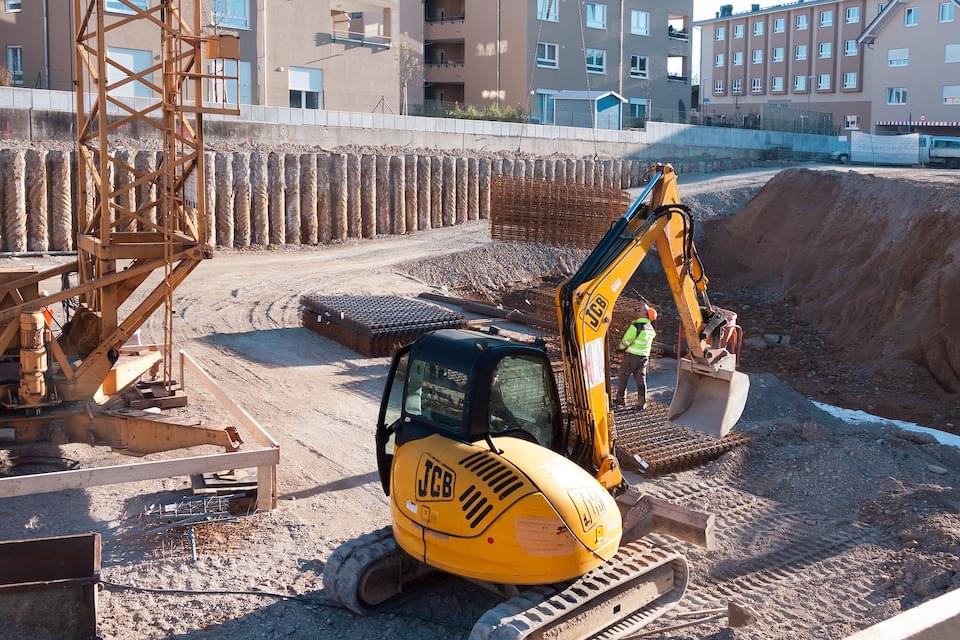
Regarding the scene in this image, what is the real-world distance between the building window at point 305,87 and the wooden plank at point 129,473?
103ft

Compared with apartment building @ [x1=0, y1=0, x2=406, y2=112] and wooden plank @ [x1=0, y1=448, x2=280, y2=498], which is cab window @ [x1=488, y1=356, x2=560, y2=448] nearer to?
wooden plank @ [x1=0, y1=448, x2=280, y2=498]

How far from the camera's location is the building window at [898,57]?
6066 cm

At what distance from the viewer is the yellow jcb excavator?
704 centimetres

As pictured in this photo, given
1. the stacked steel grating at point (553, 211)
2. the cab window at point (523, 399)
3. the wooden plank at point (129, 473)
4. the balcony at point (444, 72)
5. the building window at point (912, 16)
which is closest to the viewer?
the cab window at point (523, 399)

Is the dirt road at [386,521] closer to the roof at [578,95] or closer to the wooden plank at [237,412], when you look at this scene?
the wooden plank at [237,412]

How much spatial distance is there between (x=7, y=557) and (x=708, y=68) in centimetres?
7923

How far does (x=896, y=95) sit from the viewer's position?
2409 inches

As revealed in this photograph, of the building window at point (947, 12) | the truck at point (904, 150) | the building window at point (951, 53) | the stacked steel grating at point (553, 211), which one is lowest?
the stacked steel grating at point (553, 211)

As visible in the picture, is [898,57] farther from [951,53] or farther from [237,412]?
[237,412]

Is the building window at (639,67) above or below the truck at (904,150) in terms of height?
above

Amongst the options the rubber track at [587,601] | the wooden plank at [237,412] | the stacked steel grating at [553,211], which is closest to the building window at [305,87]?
the stacked steel grating at [553,211]

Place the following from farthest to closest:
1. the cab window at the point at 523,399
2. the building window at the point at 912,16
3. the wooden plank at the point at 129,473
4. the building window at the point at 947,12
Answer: the building window at the point at 912,16 < the building window at the point at 947,12 < the wooden plank at the point at 129,473 < the cab window at the point at 523,399

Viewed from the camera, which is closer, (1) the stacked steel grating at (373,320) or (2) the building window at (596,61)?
(1) the stacked steel grating at (373,320)

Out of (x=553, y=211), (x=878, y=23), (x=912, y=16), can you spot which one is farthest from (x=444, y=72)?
(x=553, y=211)
